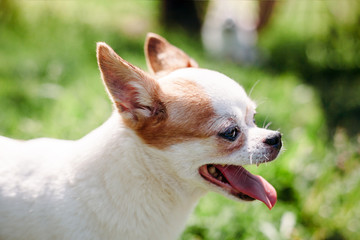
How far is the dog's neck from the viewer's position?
6.96 ft

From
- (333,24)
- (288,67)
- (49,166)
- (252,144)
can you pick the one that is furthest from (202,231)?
(333,24)

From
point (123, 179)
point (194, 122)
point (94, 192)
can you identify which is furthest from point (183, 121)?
point (94, 192)

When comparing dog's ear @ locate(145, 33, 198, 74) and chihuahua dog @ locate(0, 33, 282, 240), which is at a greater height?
dog's ear @ locate(145, 33, 198, 74)

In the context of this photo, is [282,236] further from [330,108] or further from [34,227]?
[330,108]

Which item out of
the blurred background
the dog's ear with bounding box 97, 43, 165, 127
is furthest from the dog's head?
the blurred background

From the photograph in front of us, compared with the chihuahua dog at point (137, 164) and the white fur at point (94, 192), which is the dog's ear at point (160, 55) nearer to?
the chihuahua dog at point (137, 164)

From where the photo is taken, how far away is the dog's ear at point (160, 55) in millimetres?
2594

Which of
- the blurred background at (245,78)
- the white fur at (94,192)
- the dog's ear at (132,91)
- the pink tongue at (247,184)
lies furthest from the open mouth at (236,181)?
the blurred background at (245,78)

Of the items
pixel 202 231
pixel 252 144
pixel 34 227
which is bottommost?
pixel 202 231

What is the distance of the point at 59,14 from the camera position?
20.2 ft

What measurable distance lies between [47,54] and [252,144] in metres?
3.45

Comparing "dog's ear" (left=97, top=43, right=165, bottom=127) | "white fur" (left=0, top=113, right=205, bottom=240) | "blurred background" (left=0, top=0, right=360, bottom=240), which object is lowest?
"blurred background" (left=0, top=0, right=360, bottom=240)

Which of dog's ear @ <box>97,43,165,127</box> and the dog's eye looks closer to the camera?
dog's ear @ <box>97,43,165,127</box>

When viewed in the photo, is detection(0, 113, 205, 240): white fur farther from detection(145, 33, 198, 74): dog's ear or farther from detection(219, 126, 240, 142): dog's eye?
detection(145, 33, 198, 74): dog's ear
